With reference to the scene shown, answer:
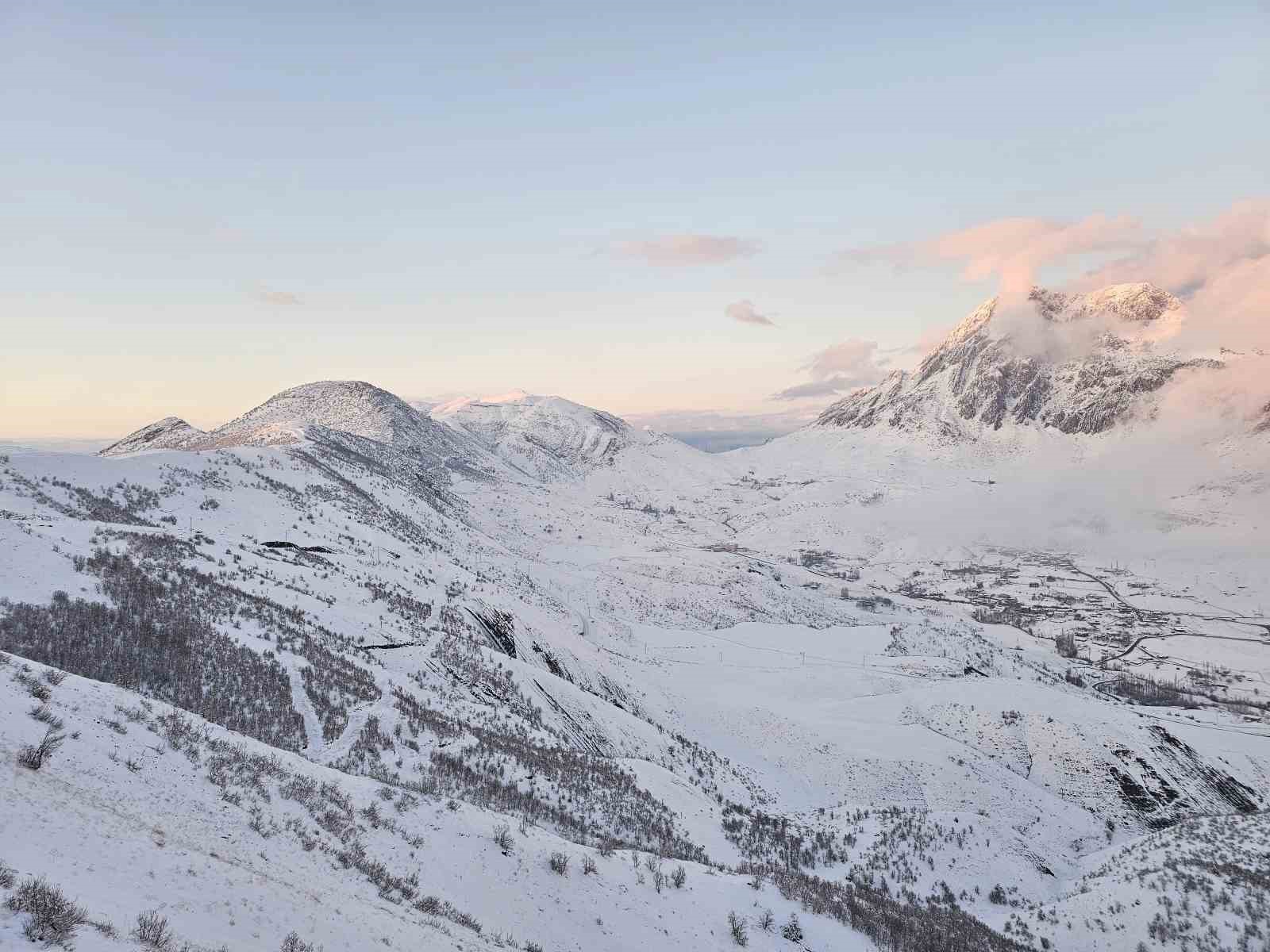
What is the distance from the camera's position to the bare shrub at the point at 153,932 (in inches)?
232

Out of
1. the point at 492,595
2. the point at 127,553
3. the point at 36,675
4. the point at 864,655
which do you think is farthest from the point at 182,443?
the point at 36,675

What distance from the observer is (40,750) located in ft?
28.0

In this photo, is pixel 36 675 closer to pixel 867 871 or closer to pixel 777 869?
pixel 777 869

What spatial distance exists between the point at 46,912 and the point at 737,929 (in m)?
11.1

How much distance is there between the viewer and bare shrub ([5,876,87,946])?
531cm

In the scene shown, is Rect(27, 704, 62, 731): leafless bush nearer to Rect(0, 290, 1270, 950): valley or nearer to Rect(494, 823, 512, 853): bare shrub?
Rect(0, 290, 1270, 950): valley

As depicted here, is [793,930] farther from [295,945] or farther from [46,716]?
[46,716]

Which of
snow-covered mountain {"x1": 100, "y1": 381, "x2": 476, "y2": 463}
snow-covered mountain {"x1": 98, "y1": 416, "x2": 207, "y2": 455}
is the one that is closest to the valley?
snow-covered mountain {"x1": 98, "y1": 416, "x2": 207, "y2": 455}

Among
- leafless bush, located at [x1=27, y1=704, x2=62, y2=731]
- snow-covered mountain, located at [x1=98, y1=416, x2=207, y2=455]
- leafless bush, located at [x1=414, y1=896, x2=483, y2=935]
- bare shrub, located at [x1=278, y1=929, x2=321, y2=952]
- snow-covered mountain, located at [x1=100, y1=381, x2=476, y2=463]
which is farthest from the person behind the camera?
snow-covered mountain, located at [x1=100, y1=381, x2=476, y2=463]

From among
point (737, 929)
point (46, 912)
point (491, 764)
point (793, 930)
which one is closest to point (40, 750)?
point (46, 912)

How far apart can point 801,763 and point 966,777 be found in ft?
28.6

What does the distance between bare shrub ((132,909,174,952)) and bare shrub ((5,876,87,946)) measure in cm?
48

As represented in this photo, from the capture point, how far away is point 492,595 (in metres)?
46.2

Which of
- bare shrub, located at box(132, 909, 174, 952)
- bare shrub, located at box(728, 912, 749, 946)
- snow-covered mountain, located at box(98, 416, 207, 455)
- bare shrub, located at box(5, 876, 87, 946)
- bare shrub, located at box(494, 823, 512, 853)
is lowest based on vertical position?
bare shrub, located at box(728, 912, 749, 946)
